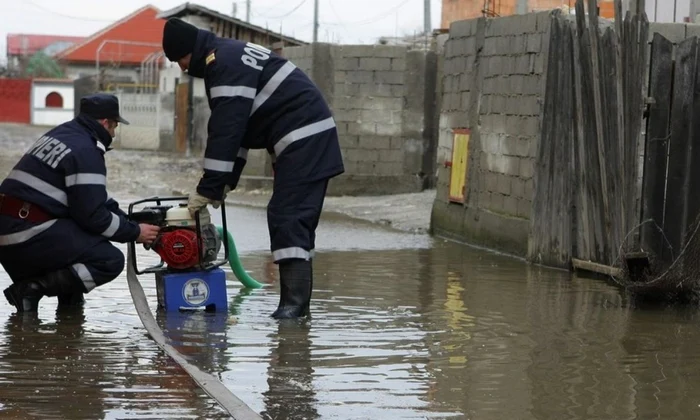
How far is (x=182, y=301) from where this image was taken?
7000mm

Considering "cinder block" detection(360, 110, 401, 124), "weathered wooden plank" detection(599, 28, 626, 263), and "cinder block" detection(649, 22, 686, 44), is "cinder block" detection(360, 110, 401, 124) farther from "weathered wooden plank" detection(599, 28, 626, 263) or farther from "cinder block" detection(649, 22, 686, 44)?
"weathered wooden plank" detection(599, 28, 626, 263)

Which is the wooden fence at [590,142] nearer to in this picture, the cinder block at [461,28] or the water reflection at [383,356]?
the water reflection at [383,356]

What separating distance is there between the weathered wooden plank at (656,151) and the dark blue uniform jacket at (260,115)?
258 centimetres

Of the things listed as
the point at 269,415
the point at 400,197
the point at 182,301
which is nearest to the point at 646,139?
the point at 182,301

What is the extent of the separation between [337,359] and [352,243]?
18.9 feet

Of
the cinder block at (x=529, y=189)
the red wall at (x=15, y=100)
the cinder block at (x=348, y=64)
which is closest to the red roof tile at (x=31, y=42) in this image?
the red wall at (x=15, y=100)

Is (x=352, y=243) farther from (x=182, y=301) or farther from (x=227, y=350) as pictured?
(x=227, y=350)

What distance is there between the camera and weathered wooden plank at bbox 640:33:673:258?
27.0 ft

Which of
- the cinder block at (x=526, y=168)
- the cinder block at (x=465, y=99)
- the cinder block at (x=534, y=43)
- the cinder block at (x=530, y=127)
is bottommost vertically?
the cinder block at (x=526, y=168)

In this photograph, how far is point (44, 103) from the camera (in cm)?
6353

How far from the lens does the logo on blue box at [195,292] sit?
276 inches

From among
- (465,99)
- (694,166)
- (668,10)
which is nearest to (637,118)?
(694,166)

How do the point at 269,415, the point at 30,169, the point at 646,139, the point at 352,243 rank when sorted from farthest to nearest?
the point at 352,243
the point at 646,139
the point at 30,169
the point at 269,415

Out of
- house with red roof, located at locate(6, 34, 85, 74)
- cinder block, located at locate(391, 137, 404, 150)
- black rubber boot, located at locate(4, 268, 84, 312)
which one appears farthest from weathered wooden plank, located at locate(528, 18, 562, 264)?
house with red roof, located at locate(6, 34, 85, 74)
